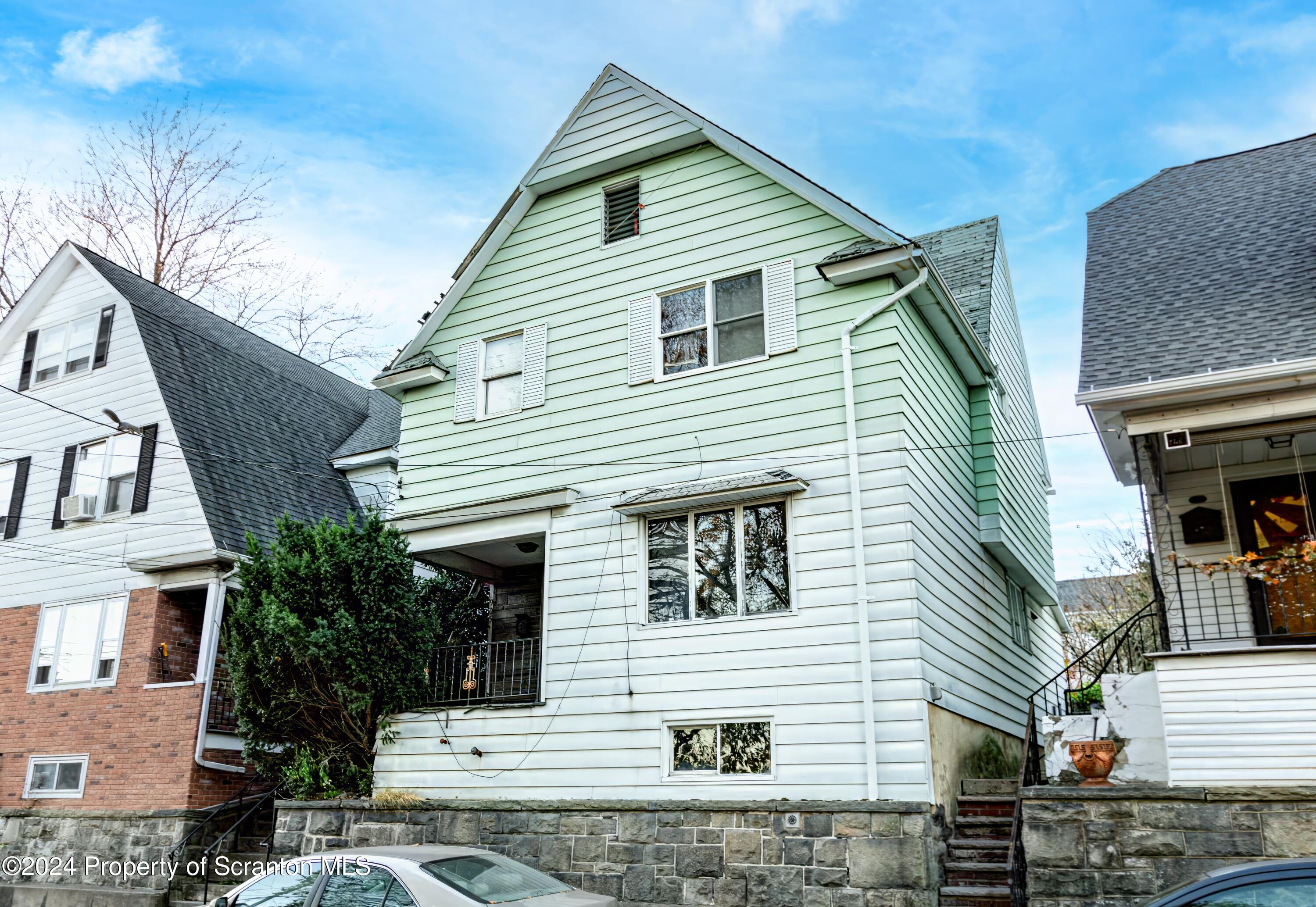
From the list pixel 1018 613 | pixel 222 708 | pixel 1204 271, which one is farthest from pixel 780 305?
pixel 222 708

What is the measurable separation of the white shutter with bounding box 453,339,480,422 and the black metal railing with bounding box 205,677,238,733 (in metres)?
5.51

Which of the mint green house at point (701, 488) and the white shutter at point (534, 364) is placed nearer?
the mint green house at point (701, 488)

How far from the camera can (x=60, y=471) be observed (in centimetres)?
1862

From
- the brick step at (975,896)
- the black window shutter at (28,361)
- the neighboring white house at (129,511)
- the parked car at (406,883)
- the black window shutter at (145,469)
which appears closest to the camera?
the parked car at (406,883)

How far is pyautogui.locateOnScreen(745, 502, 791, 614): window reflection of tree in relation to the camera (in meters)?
11.3

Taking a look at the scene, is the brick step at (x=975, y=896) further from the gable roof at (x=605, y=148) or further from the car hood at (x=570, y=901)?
the gable roof at (x=605, y=148)

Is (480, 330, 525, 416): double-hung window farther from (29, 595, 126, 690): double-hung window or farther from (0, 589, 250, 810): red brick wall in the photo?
(29, 595, 126, 690): double-hung window

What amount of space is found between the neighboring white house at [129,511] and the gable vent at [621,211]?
7669 millimetres

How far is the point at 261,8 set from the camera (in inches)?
610

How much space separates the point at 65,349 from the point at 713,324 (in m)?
13.3

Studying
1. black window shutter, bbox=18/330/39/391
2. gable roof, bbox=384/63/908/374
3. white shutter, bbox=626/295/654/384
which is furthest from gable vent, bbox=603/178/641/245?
black window shutter, bbox=18/330/39/391

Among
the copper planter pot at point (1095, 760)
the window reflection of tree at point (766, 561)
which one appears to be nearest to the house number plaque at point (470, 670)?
the window reflection of tree at point (766, 561)

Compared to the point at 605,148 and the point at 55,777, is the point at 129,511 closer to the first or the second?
the point at 55,777

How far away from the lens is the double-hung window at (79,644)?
54.7 feet
